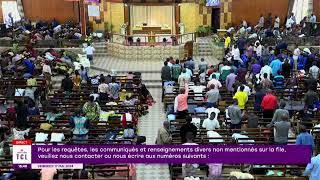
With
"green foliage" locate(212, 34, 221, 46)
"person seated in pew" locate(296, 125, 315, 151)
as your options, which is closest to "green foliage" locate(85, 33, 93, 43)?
"green foliage" locate(212, 34, 221, 46)

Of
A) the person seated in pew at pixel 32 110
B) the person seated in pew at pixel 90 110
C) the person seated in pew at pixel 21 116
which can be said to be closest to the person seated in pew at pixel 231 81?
the person seated in pew at pixel 90 110

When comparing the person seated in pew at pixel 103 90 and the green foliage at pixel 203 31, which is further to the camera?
the green foliage at pixel 203 31

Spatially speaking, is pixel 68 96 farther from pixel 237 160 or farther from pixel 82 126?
pixel 237 160

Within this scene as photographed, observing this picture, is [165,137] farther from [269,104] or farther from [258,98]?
[258,98]

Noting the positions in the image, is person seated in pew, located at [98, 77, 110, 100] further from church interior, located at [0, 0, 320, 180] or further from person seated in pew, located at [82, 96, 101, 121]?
person seated in pew, located at [82, 96, 101, 121]

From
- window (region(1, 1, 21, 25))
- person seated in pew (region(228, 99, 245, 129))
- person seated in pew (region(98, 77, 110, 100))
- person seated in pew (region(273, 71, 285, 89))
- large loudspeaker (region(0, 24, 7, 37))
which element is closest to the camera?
person seated in pew (region(228, 99, 245, 129))

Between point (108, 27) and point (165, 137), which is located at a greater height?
point (108, 27)

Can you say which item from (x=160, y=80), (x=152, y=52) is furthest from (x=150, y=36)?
(x=160, y=80)

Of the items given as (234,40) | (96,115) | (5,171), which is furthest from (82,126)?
(234,40)

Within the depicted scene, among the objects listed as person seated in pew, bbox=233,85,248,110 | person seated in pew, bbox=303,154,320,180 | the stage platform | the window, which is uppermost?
the window

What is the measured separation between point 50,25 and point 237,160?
2301cm

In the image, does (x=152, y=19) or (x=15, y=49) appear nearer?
(x=15, y=49)

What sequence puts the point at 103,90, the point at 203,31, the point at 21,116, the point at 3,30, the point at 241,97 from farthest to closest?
1. the point at 203,31
2. the point at 3,30
3. the point at 103,90
4. the point at 241,97
5. the point at 21,116

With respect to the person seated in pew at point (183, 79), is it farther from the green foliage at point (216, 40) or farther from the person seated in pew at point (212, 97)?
the green foliage at point (216, 40)
